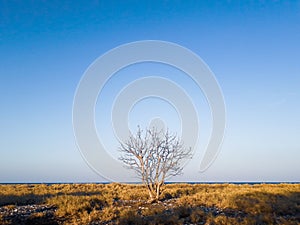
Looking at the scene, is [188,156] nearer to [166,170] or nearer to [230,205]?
[166,170]

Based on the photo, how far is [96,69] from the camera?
23188 millimetres

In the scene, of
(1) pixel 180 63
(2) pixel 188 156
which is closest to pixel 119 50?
(1) pixel 180 63

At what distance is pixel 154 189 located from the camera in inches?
815

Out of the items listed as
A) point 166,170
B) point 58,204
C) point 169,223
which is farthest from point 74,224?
point 166,170

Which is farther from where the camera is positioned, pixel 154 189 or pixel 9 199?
pixel 154 189

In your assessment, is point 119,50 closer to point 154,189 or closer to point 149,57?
point 149,57

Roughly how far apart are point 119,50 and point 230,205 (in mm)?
14388

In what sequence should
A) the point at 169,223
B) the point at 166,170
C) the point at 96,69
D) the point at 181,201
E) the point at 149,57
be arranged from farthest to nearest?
the point at 149,57 < the point at 96,69 < the point at 166,170 < the point at 181,201 < the point at 169,223

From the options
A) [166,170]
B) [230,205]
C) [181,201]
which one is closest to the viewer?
[230,205]

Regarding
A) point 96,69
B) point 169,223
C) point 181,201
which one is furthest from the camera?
point 96,69

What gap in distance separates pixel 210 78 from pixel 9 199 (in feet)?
54.8

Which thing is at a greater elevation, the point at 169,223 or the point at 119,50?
the point at 119,50

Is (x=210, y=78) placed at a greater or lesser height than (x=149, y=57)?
lesser


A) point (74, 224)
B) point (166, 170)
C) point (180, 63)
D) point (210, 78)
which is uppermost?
point (180, 63)
